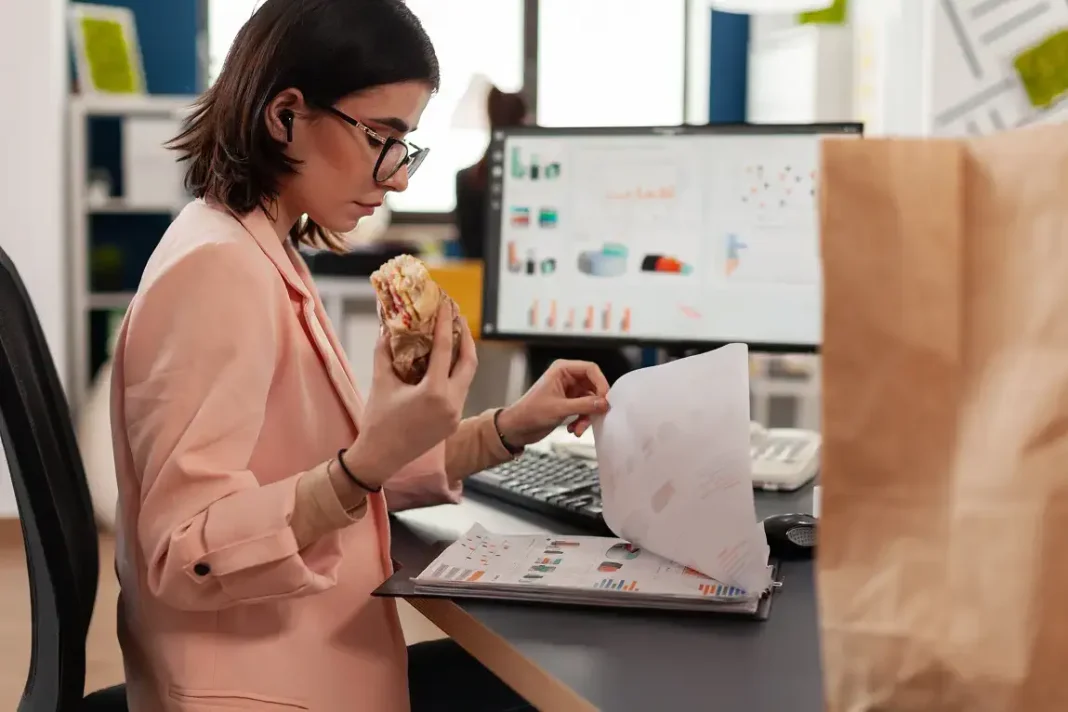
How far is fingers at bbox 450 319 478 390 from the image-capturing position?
820mm

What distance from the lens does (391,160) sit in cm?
97

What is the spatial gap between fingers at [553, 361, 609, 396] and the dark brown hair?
1.06 ft

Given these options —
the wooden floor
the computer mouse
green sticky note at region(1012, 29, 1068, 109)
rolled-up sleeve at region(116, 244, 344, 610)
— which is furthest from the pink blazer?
green sticky note at region(1012, 29, 1068, 109)

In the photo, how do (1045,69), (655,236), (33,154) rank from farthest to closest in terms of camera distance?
1. (33,154)
2. (1045,69)
3. (655,236)

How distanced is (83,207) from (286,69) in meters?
3.30

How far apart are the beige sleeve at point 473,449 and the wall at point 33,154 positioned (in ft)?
9.29

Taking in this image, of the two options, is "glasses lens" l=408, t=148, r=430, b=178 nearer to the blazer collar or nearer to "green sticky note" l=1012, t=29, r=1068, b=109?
the blazer collar

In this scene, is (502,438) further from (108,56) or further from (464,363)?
(108,56)

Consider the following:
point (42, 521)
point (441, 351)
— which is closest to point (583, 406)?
point (441, 351)

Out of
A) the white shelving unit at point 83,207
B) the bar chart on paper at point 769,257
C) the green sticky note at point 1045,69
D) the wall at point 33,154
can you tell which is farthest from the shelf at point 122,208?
the bar chart on paper at point 769,257

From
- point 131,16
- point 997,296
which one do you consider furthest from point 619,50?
point 997,296

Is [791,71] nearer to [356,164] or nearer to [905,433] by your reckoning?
[356,164]

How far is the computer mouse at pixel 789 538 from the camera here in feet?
3.08

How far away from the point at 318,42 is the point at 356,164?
4.3 inches
